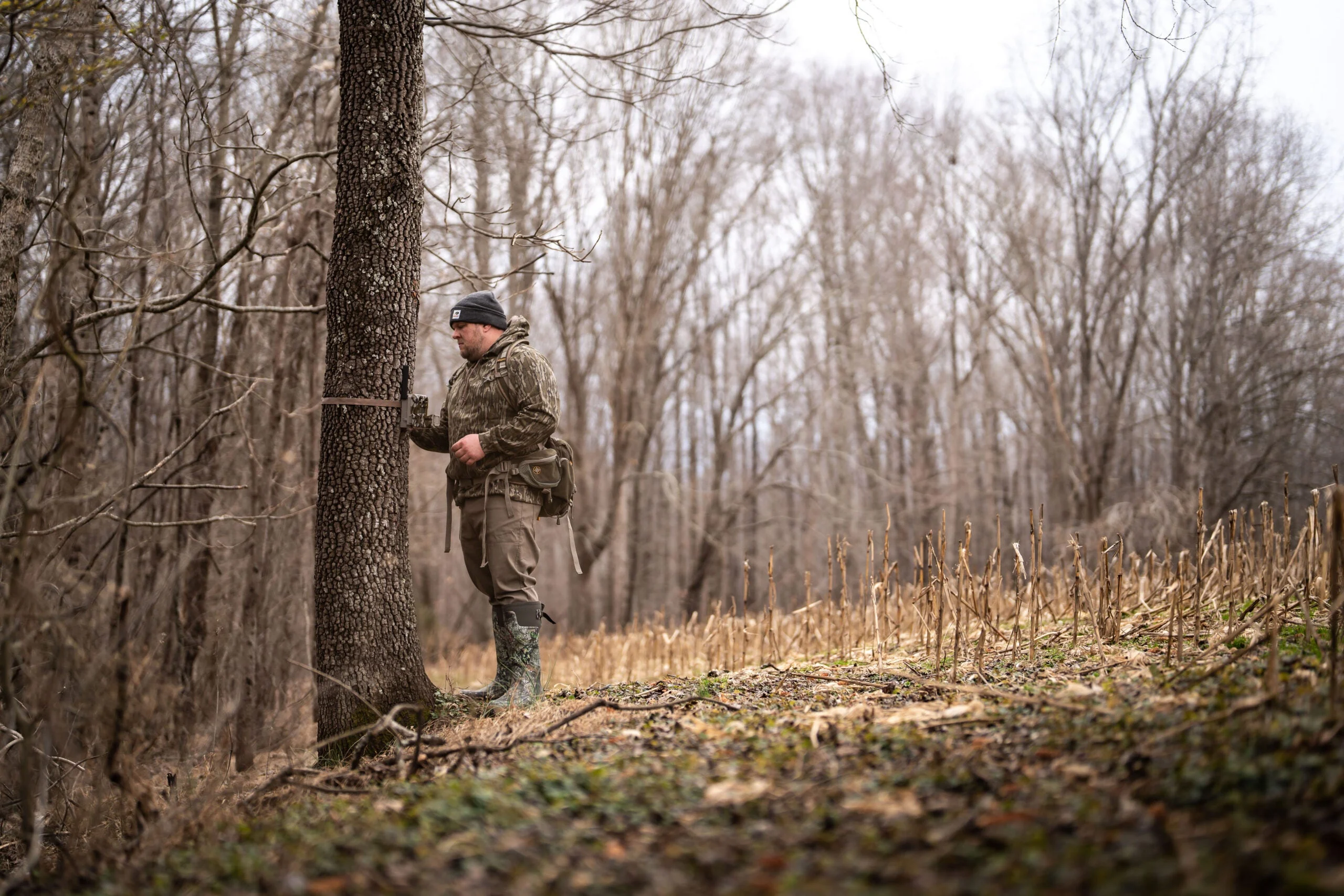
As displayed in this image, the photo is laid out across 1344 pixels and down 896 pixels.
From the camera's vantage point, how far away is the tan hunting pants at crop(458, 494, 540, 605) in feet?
16.4

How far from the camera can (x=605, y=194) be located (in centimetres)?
1680

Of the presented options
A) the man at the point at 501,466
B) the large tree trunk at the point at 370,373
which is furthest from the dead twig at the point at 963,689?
the large tree trunk at the point at 370,373

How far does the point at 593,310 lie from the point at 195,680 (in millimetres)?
11071

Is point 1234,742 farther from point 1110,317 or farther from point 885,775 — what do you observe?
point 1110,317

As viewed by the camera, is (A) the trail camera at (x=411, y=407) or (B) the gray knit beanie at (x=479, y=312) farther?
(B) the gray knit beanie at (x=479, y=312)

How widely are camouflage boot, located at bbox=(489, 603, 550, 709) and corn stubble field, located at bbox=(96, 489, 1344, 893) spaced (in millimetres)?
235

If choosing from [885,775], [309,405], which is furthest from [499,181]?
[885,775]

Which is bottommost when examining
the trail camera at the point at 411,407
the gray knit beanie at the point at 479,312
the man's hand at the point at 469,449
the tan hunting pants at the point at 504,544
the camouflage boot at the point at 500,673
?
the camouflage boot at the point at 500,673

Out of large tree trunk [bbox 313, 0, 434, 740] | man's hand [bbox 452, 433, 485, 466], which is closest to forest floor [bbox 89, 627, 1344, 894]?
large tree trunk [bbox 313, 0, 434, 740]

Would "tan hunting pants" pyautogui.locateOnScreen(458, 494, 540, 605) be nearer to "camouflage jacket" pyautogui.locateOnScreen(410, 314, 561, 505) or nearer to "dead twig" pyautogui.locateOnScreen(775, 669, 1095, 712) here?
"camouflage jacket" pyautogui.locateOnScreen(410, 314, 561, 505)

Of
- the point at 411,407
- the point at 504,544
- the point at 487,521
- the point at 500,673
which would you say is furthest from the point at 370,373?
the point at 500,673

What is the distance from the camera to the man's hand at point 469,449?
4.83m

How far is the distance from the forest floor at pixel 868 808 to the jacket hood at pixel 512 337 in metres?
2.31

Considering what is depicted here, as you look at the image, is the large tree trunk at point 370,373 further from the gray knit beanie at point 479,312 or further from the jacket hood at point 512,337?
the jacket hood at point 512,337
